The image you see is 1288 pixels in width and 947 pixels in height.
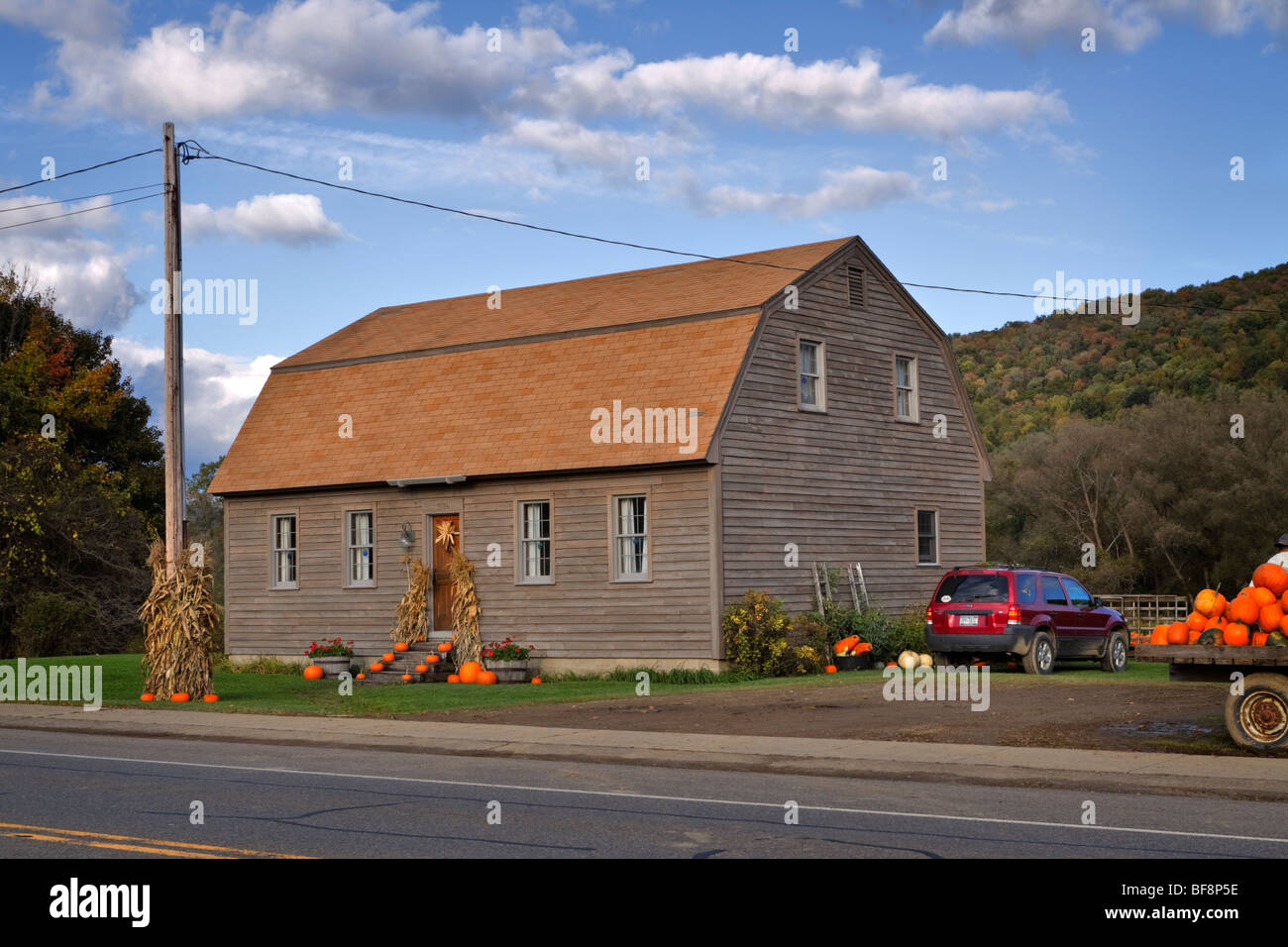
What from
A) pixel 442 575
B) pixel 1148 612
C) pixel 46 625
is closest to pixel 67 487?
pixel 46 625

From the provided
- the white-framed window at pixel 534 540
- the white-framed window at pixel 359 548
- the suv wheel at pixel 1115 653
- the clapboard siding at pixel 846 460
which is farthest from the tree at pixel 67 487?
the suv wheel at pixel 1115 653

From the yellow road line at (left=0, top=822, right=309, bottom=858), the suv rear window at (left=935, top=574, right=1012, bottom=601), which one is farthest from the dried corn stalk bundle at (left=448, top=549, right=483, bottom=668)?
the yellow road line at (left=0, top=822, right=309, bottom=858)

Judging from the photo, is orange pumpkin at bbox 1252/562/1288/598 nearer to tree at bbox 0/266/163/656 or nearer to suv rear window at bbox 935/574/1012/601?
suv rear window at bbox 935/574/1012/601

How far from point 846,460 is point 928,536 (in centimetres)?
352

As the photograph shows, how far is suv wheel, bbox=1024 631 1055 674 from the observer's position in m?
23.0

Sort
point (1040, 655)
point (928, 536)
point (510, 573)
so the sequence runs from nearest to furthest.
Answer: point (1040, 655)
point (510, 573)
point (928, 536)

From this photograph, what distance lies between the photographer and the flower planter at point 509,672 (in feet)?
85.7

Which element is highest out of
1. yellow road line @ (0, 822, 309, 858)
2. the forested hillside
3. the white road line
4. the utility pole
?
the forested hillside

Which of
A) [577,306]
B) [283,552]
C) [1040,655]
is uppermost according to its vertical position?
[577,306]

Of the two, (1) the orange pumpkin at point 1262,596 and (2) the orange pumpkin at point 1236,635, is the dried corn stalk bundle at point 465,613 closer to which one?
(2) the orange pumpkin at point 1236,635

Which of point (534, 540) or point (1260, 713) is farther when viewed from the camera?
point (534, 540)

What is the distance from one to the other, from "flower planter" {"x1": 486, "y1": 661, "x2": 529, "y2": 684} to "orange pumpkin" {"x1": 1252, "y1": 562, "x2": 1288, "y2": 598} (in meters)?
15.0

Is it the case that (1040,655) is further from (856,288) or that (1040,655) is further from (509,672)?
(509,672)

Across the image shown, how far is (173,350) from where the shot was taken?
74.5ft
